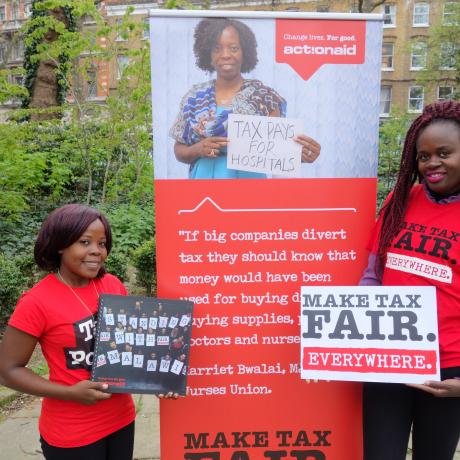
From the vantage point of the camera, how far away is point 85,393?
5.29 feet

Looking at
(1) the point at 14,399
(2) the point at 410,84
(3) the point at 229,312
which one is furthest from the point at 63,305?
(2) the point at 410,84

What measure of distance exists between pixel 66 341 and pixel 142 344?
293 millimetres

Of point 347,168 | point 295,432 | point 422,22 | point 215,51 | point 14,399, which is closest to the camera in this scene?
point 215,51

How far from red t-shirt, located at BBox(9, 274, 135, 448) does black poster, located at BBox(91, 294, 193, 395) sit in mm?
51

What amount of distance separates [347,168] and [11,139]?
5.36 meters

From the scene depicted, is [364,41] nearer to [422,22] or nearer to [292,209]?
[292,209]

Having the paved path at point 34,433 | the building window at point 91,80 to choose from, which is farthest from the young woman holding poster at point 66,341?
the building window at point 91,80

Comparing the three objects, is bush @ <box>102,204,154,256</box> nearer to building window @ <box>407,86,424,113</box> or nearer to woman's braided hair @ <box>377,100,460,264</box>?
woman's braided hair @ <box>377,100,460,264</box>

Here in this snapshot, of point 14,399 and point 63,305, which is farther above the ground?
point 63,305

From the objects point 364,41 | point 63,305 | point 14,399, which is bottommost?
point 14,399

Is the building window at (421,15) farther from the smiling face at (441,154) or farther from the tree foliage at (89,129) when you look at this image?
the smiling face at (441,154)

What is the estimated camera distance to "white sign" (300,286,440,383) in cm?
169

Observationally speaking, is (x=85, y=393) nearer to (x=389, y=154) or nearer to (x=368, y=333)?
(x=368, y=333)

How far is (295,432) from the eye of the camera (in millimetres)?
2188
